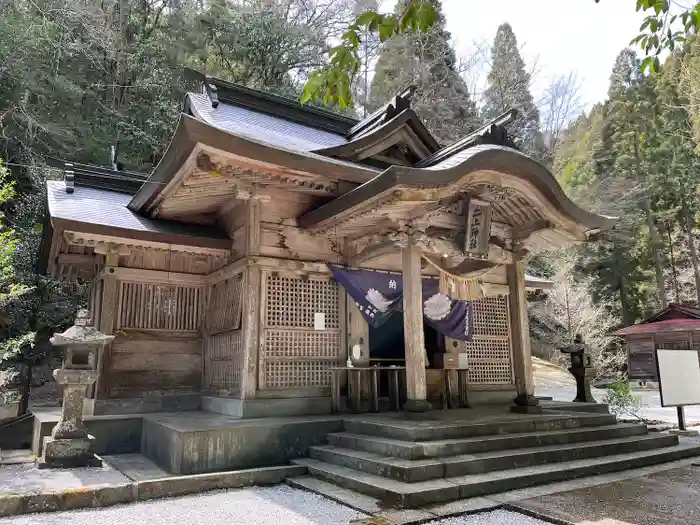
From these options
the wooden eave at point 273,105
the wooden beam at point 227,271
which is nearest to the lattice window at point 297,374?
the wooden beam at point 227,271

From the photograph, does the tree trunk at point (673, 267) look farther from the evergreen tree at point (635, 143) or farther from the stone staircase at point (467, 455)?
the stone staircase at point (467, 455)

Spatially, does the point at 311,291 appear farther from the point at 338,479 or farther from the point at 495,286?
the point at 495,286

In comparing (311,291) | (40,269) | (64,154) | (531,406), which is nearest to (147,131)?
(64,154)

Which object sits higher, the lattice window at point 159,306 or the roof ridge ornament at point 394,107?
the roof ridge ornament at point 394,107

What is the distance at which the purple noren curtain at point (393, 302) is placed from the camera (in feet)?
26.7

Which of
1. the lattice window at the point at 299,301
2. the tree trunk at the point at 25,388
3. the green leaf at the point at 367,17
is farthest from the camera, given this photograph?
the tree trunk at the point at 25,388

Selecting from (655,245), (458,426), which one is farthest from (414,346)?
(655,245)

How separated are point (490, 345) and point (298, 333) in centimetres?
431

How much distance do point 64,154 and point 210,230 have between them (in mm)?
14011

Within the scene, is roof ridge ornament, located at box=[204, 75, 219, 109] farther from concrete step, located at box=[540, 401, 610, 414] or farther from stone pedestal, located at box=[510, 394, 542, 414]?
concrete step, located at box=[540, 401, 610, 414]

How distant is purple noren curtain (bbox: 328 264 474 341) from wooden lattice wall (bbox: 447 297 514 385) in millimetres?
769

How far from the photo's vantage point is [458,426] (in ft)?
20.7

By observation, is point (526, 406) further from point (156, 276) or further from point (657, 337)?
point (657, 337)

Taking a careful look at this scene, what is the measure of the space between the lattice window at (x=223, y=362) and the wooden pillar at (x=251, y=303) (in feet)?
0.68
